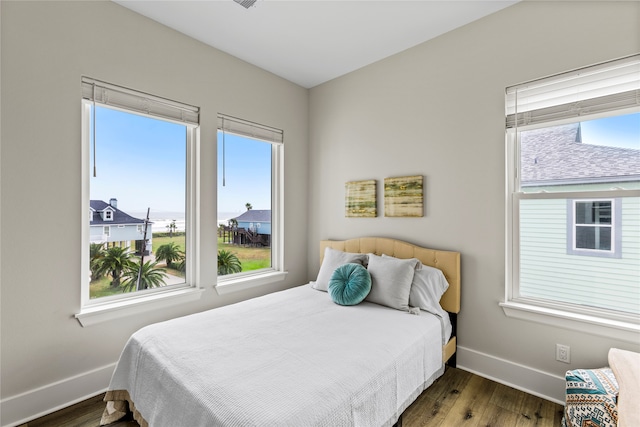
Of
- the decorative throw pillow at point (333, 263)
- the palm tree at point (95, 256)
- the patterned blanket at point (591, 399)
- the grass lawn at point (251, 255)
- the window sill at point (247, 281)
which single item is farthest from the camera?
the grass lawn at point (251, 255)

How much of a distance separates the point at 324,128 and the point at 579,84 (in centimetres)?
223

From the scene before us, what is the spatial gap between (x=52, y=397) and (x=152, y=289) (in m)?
0.84

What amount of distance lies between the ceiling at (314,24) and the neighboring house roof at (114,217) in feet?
4.78

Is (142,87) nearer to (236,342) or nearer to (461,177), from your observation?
(236,342)

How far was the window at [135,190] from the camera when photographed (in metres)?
2.15

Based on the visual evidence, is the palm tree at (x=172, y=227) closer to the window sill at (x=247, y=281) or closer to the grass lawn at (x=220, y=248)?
the grass lawn at (x=220, y=248)

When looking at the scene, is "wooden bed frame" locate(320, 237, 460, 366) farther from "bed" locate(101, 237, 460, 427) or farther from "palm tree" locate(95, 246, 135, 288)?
"palm tree" locate(95, 246, 135, 288)

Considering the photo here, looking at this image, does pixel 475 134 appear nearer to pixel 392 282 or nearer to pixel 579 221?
pixel 579 221

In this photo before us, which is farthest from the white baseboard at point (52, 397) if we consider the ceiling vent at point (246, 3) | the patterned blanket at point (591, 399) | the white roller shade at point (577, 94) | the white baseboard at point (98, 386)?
the white roller shade at point (577, 94)

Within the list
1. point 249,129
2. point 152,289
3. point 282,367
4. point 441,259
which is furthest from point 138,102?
point 441,259

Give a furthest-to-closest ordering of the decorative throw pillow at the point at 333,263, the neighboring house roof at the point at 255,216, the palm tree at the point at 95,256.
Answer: the neighboring house roof at the point at 255,216, the decorative throw pillow at the point at 333,263, the palm tree at the point at 95,256

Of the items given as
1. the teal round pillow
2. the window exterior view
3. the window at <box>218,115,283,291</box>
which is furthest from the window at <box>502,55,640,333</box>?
the window at <box>218,115,283,291</box>

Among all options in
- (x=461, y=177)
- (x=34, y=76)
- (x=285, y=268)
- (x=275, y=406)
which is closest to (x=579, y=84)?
(x=461, y=177)

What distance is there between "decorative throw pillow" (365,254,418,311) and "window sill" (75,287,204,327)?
1.51m
